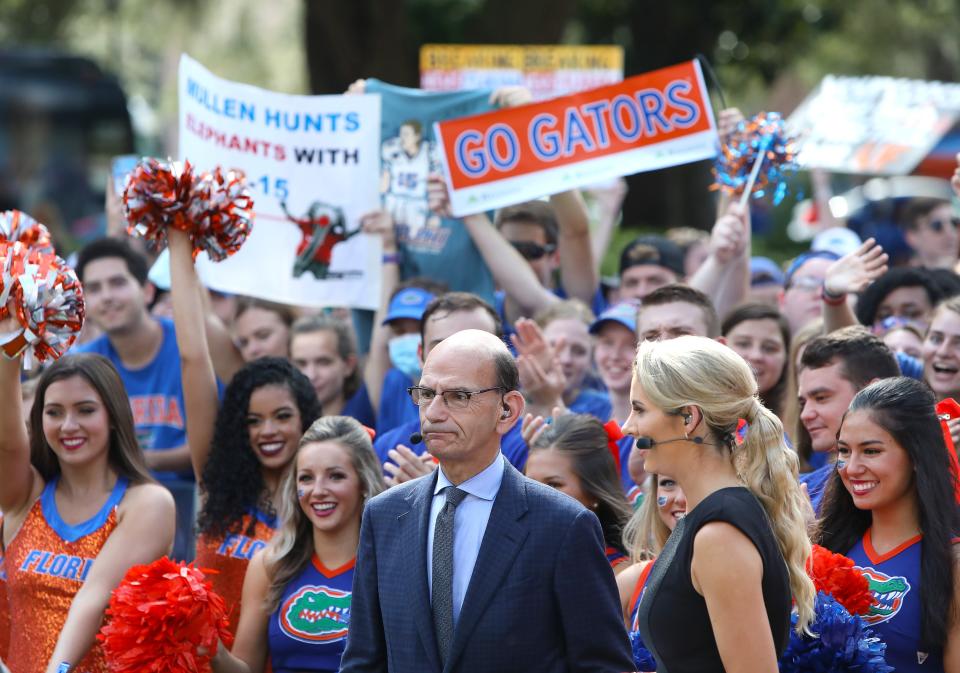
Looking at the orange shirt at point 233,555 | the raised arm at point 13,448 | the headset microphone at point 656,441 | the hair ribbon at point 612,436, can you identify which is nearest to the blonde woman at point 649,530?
the hair ribbon at point 612,436

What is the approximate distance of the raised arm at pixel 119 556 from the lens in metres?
4.93

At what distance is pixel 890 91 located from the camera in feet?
29.1

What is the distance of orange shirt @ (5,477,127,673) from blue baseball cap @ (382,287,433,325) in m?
1.88

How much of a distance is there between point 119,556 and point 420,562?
1.88 m

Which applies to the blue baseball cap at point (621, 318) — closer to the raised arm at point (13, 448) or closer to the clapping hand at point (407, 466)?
the clapping hand at point (407, 466)

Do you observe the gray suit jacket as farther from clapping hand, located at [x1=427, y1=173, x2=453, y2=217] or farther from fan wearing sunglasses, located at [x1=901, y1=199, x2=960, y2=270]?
fan wearing sunglasses, located at [x1=901, y1=199, x2=960, y2=270]

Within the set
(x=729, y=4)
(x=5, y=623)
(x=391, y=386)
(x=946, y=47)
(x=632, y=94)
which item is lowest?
(x=5, y=623)

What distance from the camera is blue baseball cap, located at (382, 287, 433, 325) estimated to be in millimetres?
6734

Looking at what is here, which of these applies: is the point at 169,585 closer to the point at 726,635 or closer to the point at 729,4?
the point at 726,635

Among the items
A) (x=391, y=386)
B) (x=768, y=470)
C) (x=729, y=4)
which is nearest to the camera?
(x=768, y=470)

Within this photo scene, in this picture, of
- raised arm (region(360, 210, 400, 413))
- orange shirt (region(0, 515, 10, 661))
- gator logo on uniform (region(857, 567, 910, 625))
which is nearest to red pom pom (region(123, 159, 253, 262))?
raised arm (region(360, 210, 400, 413))

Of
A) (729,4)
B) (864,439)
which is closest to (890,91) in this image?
(864,439)

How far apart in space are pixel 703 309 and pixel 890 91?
3.62 m

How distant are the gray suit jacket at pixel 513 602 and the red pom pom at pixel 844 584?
2.55 feet
